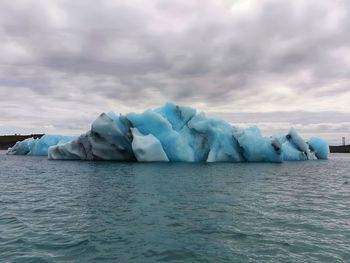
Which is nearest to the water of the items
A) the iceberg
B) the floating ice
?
the iceberg

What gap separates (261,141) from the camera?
3588 centimetres

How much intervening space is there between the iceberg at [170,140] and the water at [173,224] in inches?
601

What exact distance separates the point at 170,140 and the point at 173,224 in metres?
23.5

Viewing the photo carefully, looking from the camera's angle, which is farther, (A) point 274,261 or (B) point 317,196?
(B) point 317,196

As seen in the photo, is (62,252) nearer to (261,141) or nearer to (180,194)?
(180,194)

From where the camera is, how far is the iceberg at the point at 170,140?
108ft

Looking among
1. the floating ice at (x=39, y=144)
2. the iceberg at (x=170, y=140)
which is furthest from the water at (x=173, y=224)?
the floating ice at (x=39, y=144)

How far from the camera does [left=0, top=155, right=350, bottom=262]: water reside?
773 centimetres

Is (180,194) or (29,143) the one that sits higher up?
(29,143)

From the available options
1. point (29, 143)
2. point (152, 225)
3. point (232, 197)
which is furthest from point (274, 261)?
point (29, 143)

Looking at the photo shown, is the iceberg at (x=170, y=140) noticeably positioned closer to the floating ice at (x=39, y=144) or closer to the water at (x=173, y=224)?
the floating ice at (x=39, y=144)

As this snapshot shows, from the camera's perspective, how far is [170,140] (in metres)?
33.7

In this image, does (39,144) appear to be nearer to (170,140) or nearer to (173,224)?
(170,140)

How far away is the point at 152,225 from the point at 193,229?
1.10 meters
